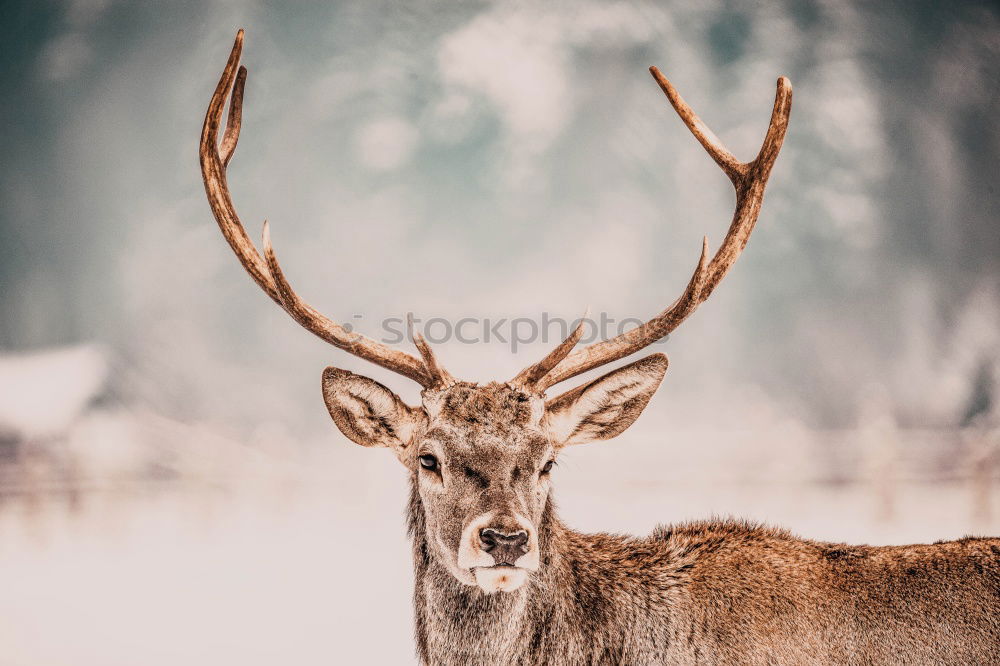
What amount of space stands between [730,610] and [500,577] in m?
1.06

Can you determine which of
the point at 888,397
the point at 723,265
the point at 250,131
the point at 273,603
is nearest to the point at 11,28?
the point at 250,131

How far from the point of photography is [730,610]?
11.0ft

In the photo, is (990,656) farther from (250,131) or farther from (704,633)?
(250,131)

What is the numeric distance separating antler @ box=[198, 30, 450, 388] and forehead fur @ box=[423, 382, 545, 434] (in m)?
0.20

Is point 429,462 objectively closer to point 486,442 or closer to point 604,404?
point 486,442

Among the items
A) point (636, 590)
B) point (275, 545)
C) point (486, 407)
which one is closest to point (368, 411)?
point (486, 407)

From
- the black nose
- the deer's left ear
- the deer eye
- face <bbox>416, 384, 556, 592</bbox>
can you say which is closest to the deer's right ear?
face <bbox>416, 384, 556, 592</bbox>

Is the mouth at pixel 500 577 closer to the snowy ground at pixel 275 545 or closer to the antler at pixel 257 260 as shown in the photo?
the antler at pixel 257 260

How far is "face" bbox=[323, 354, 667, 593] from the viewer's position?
3.02 m

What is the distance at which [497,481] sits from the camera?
3215 mm

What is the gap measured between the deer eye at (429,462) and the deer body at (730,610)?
245 millimetres

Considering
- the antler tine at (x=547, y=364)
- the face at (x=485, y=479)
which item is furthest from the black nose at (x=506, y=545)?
the antler tine at (x=547, y=364)

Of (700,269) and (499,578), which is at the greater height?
(700,269)

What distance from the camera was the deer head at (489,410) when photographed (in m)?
3.11
